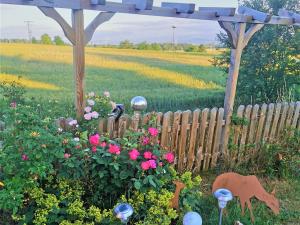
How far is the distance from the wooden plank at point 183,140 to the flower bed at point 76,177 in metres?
1.09

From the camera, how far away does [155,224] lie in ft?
9.75

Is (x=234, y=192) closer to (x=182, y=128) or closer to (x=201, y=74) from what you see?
(x=182, y=128)

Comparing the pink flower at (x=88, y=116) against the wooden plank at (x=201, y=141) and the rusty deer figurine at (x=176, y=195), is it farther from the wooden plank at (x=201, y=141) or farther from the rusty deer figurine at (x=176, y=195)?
the wooden plank at (x=201, y=141)

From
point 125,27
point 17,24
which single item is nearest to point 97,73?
point 125,27

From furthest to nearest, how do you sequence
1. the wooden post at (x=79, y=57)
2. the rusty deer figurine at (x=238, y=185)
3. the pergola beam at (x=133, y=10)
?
the rusty deer figurine at (x=238, y=185), the wooden post at (x=79, y=57), the pergola beam at (x=133, y=10)

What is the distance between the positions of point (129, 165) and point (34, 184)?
87 cm

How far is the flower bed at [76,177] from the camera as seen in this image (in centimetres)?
278

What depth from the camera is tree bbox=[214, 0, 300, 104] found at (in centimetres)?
772

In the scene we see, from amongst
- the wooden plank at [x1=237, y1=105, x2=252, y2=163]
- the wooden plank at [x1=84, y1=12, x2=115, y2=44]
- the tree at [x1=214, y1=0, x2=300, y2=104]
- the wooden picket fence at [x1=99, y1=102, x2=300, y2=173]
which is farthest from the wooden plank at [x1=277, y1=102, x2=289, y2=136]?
the wooden plank at [x1=84, y1=12, x2=115, y2=44]

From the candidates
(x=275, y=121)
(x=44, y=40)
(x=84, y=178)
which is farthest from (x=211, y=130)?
(x=44, y=40)

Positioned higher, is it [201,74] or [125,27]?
[125,27]

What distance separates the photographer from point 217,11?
14.5 ft

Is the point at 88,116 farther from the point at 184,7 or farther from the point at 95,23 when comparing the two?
the point at 184,7

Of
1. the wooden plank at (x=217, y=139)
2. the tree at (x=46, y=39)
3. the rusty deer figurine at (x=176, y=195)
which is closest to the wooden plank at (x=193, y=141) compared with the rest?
the wooden plank at (x=217, y=139)
